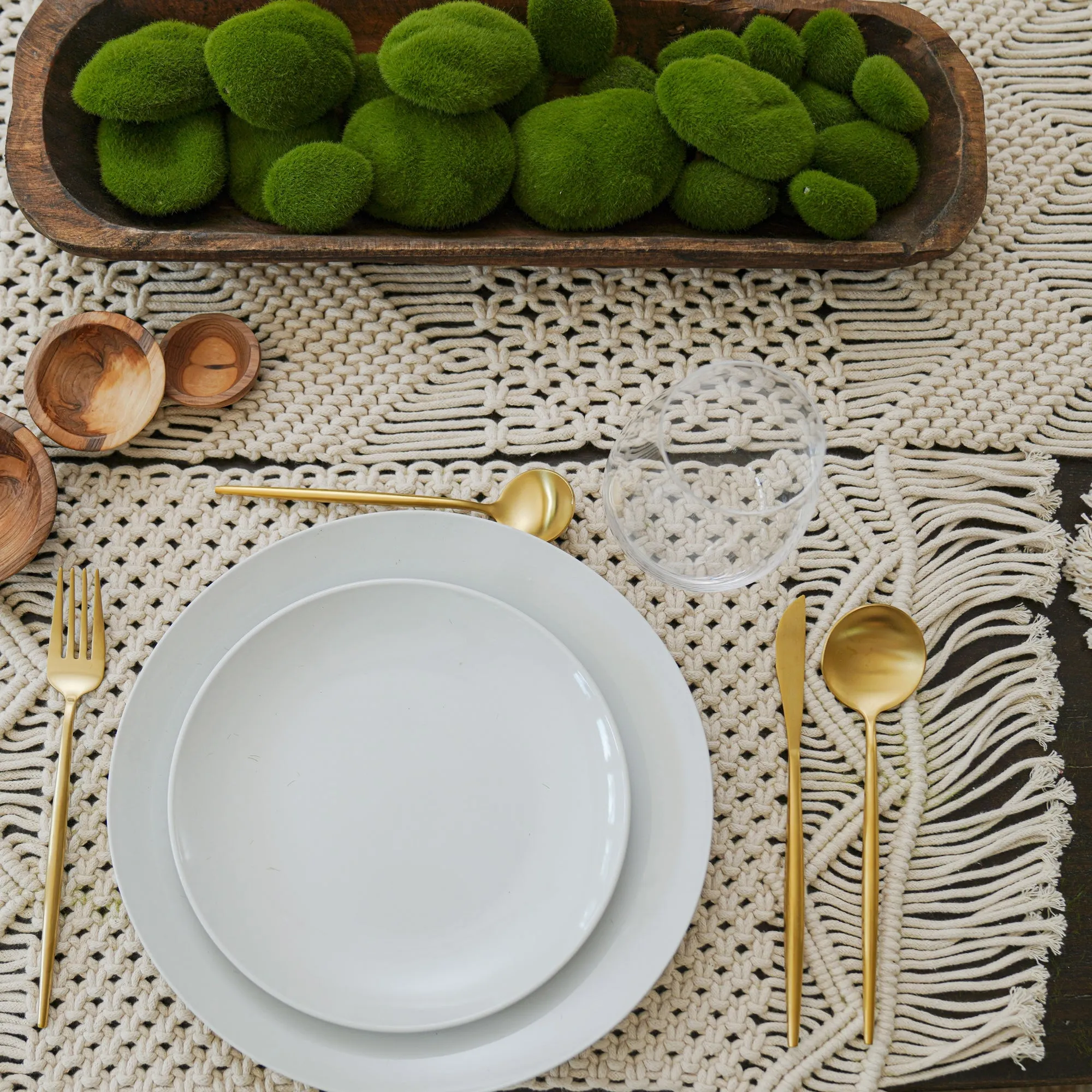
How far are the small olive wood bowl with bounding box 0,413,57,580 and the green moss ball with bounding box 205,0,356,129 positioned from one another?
0.92ft

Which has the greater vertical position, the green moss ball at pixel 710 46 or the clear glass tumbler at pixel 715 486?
the green moss ball at pixel 710 46

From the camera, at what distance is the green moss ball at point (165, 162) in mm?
631

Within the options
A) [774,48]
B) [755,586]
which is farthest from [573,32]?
[755,586]

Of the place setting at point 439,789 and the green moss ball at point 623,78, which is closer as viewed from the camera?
the place setting at point 439,789

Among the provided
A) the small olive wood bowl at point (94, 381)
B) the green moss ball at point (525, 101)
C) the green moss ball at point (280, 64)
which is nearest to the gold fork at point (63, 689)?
the small olive wood bowl at point (94, 381)

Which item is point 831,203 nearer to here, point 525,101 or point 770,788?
point 525,101

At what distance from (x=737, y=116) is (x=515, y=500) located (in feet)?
1.03

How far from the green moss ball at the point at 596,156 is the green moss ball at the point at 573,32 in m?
0.04

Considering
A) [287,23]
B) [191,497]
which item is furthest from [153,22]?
[191,497]

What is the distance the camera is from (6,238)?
0.68 m

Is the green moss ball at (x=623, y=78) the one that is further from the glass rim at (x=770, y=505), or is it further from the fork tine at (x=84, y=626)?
the fork tine at (x=84, y=626)

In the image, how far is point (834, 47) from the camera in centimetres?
66

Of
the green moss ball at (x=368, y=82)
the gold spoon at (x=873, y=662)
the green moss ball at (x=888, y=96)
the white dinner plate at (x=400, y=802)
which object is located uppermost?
the green moss ball at (x=888, y=96)

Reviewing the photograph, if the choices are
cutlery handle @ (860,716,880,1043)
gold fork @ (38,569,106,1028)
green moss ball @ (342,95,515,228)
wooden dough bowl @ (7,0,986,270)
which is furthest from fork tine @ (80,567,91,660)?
cutlery handle @ (860,716,880,1043)
